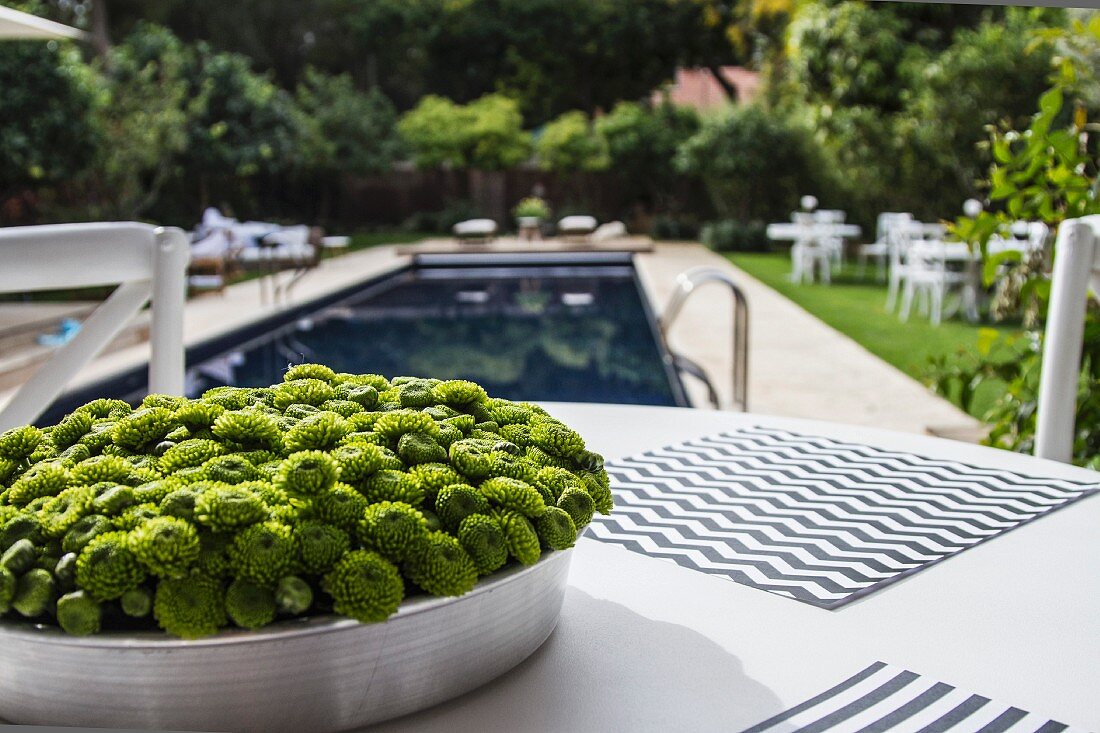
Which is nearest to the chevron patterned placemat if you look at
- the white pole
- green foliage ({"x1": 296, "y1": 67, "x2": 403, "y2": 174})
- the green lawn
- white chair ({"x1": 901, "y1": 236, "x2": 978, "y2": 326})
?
the white pole

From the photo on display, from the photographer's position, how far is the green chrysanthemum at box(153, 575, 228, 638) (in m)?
0.53

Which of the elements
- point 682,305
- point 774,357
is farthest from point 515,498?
point 774,357

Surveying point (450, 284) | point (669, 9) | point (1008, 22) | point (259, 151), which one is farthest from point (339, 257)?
point (669, 9)

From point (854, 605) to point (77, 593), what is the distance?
1.85 feet

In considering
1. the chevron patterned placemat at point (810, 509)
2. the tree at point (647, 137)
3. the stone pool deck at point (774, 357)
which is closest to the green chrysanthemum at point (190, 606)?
the chevron patterned placemat at point (810, 509)

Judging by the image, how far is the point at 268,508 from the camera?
0.58m

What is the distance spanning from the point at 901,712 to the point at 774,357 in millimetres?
5999

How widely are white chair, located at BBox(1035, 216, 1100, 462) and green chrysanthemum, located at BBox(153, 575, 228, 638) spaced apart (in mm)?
1261

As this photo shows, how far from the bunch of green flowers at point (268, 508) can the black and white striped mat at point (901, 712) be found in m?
0.19

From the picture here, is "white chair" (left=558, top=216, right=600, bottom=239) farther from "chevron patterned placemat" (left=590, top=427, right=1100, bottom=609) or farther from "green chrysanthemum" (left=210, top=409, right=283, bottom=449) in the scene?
"green chrysanthemum" (left=210, top=409, right=283, bottom=449)

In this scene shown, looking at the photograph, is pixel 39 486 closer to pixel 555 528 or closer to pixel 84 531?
pixel 84 531

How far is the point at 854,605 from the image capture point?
826mm

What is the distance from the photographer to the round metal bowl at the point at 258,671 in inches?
21.8

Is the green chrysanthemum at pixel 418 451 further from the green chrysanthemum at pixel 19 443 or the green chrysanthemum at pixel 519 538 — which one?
the green chrysanthemum at pixel 19 443
